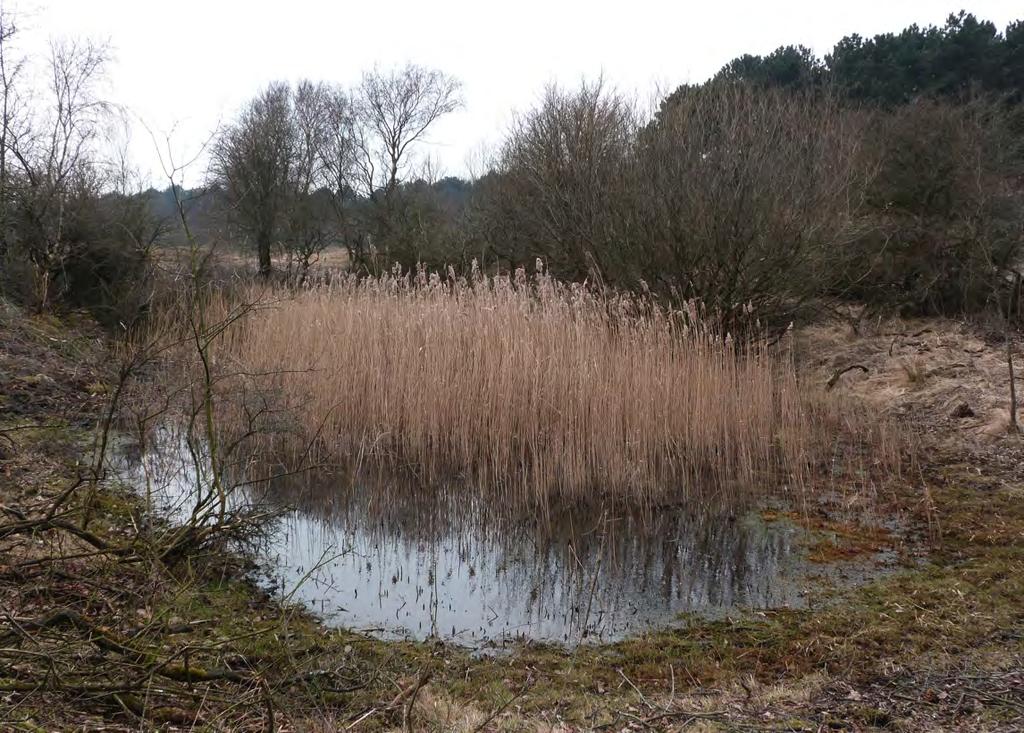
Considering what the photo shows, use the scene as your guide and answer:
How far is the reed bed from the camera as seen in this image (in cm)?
552

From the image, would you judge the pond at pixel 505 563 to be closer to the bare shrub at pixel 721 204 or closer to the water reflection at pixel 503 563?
the water reflection at pixel 503 563

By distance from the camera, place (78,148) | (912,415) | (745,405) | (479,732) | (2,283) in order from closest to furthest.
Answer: (479,732), (745,405), (912,415), (2,283), (78,148)

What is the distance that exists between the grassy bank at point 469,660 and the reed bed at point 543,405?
1.37 m

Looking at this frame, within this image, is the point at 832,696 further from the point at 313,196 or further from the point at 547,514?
the point at 313,196

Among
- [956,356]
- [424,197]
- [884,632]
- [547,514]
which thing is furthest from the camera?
[424,197]

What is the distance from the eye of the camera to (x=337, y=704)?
2.69 metres

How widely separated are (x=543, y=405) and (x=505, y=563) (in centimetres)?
173

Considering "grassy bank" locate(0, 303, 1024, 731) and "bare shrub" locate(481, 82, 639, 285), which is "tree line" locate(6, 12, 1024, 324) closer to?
"bare shrub" locate(481, 82, 639, 285)

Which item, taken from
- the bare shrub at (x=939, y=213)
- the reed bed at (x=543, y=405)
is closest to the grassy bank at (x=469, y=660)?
the reed bed at (x=543, y=405)

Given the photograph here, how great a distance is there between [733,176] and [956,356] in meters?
3.64

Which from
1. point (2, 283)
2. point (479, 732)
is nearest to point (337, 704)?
point (479, 732)

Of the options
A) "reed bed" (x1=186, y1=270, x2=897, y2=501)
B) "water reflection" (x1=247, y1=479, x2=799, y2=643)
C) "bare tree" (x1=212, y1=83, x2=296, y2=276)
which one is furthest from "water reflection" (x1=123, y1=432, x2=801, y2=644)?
"bare tree" (x1=212, y1=83, x2=296, y2=276)

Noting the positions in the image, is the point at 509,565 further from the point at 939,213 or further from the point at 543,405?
the point at 939,213

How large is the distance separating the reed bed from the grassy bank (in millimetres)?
1369
